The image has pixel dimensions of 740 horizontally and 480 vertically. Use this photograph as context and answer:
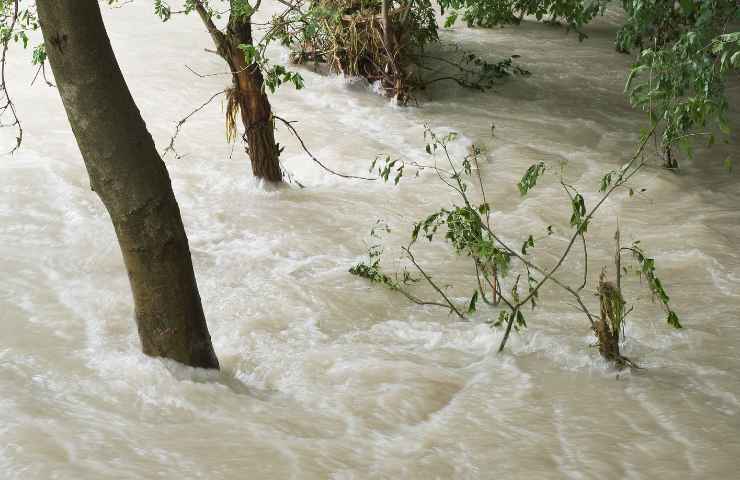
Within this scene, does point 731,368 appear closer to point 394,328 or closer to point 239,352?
point 394,328

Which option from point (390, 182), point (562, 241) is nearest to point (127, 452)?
point (562, 241)

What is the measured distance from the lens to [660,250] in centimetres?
604

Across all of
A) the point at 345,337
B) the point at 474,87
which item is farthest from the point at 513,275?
the point at 474,87

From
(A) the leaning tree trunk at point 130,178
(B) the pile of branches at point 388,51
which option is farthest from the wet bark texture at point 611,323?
(B) the pile of branches at point 388,51

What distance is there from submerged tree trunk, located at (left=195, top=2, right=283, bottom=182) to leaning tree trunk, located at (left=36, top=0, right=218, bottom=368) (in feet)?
8.91

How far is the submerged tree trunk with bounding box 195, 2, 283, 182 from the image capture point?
629 centimetres

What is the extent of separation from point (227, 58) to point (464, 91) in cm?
451

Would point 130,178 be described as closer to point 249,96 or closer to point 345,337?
point 345,337

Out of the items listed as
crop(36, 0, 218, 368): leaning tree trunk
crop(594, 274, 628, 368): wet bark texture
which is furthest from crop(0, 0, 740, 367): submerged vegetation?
crop(36, 0, 218, 368): leaning tree trunk

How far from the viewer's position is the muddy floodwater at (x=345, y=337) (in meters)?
3.35

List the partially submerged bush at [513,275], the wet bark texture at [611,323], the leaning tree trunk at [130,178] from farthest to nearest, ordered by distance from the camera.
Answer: the partially submerged bush at [513,275], the wet bark texture at [611,323], the leaning tree trunk at [130,178]

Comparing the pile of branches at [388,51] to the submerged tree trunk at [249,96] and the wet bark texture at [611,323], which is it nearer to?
the submerged tree trunk at [249,96]

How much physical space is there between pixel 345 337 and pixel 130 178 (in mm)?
1669

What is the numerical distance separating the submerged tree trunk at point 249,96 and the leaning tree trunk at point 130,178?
2.72 metres
